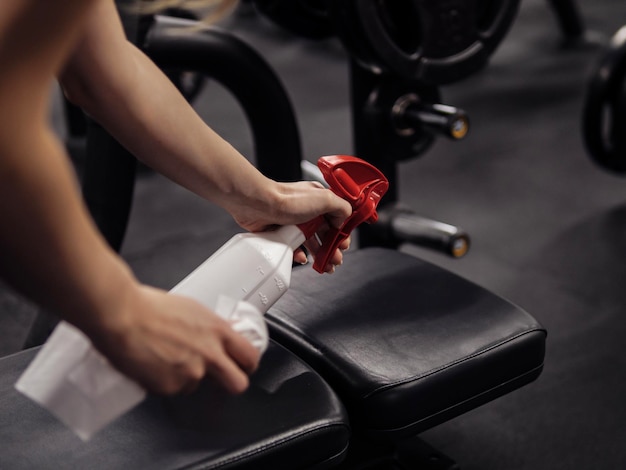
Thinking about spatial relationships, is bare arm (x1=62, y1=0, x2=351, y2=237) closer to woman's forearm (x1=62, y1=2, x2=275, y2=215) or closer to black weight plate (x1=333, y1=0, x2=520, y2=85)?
woman's forearm (x1=62, y1=2, x2=275, y2=215)

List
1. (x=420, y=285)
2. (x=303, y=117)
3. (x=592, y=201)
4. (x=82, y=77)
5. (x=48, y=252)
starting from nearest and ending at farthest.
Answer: (x=48, y=252), (x=82, y=77), (x=420, y=285), (x=592, y=201), (x=303, y=117)

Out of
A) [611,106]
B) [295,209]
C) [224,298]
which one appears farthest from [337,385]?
[611,106]

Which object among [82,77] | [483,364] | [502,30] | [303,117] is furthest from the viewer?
[303,117]

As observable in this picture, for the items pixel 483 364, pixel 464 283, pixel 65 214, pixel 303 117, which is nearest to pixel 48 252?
pixel 65 214

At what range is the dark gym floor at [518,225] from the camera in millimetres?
1398

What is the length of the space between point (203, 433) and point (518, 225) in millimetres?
1513

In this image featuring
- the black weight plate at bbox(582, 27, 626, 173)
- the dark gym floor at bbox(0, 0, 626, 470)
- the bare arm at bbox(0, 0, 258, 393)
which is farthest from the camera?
the black weight plate at bbox(582, 27, 626, 173)

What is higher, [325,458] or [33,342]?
[325,458]

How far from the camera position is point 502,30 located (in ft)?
5.03

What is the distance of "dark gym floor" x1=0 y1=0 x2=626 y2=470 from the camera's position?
1.40 meters

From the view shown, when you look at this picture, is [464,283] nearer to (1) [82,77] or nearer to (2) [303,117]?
(1) [82,77]

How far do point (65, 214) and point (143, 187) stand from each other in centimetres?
202

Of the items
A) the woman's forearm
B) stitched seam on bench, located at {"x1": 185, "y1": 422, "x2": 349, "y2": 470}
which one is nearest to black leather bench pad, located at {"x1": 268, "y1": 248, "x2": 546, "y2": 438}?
stitched seam on bench, located at {"x1": 185, "y1": 422, "x2": 349, "y2": 470}

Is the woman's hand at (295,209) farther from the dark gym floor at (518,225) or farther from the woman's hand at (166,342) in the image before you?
the dark gym floor at (518,225)
